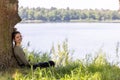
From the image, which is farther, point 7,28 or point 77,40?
point 77,40

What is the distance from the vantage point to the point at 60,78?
618 centimetres

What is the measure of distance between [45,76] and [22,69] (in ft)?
2.10

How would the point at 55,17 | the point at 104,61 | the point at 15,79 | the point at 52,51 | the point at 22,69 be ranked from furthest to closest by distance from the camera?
1. the point at 55,17
2. the point at 52,51
3. the point at 104,61
4. the point at 22,69
5. the point at 15,79

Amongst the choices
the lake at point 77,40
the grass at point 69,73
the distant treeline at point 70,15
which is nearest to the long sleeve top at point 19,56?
the grass at point 69,73

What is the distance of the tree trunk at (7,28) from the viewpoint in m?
6.86

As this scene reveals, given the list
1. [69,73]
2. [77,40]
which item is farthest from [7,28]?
[77,40]

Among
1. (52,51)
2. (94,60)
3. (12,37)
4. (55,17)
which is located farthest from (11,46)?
(55,17)

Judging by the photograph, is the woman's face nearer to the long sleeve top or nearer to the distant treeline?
the long sleeve top

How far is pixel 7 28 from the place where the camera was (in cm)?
693

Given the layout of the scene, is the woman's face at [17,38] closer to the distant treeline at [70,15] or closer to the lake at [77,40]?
the lake at [77,40]

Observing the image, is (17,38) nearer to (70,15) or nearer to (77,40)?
(77,40)

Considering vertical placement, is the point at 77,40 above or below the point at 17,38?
below

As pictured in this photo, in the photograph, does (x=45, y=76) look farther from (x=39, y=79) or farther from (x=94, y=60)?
(x=94, y=60)

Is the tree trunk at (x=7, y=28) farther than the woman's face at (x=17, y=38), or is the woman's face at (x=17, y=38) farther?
the woman's face at (x=17, y=38)
